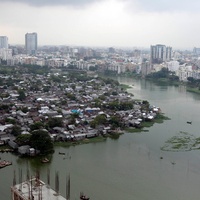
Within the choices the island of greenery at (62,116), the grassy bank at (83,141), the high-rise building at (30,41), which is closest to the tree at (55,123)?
the island of greenery at (62,116)

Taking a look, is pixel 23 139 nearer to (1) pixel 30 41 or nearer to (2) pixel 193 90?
(2) pixel 193 90

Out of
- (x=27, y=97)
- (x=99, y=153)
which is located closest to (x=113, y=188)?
(x=99, y=153)

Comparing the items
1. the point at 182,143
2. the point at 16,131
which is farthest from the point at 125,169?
the point at 16,131

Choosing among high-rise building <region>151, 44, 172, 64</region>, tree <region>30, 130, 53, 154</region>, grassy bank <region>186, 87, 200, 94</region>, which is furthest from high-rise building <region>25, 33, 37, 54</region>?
tree <region>30, 130, 53, 154</region>

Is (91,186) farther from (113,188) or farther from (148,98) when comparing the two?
(148,98)

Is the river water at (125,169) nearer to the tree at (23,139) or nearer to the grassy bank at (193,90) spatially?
the tree at (23,139)

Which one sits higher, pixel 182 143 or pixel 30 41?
pixel 30 41

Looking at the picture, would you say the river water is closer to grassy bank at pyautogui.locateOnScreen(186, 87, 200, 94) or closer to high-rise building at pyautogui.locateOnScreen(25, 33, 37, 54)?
grassy bank at pyautogui.locateOnScreen(186, 87, 200, 94)

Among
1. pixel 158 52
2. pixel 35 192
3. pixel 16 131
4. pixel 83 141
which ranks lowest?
pixel 83 141
